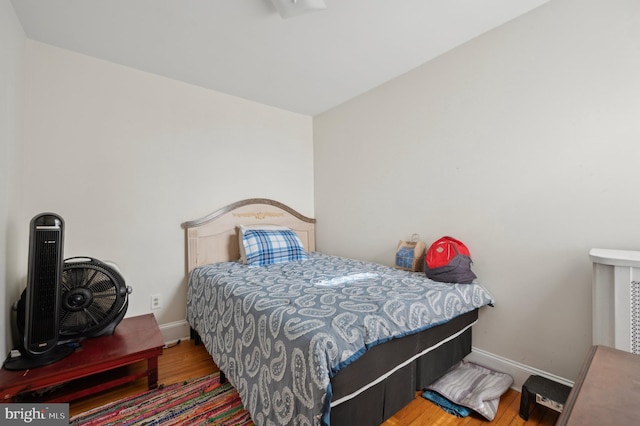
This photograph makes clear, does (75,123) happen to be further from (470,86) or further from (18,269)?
(470,86)

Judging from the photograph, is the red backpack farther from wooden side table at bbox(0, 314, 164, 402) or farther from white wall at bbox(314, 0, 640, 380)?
wooden side table at bbox(0, 314, 164, 402)

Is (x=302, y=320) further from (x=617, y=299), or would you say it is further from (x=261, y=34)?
(x=261, y=34)

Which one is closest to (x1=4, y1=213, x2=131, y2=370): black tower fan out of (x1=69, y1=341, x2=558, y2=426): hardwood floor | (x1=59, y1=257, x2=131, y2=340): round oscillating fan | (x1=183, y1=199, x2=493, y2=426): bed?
(x1=59, y1=257, x2=131, y2=340): round oscillating fan

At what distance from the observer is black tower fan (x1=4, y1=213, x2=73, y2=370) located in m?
1.51

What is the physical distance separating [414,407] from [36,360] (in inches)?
83.9

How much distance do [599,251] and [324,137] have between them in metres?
2.60

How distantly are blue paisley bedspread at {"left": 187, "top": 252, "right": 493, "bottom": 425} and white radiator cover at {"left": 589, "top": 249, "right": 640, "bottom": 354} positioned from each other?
59cm

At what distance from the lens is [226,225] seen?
276cm

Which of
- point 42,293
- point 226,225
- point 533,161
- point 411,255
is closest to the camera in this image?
point 42,293

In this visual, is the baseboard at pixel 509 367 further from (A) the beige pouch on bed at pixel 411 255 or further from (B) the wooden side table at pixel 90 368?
(B) the wooden side table at pixel 90 368

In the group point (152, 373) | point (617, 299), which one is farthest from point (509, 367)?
point (152, 373)

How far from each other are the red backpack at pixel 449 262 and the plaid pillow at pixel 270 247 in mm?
1266

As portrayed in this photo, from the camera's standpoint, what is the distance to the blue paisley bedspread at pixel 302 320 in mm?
1098

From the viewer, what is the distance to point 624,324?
1273 millimetres
